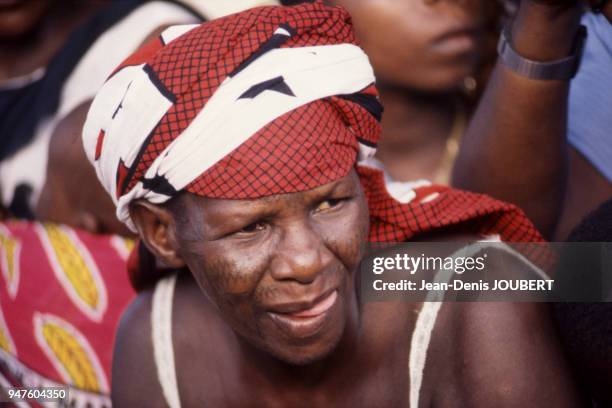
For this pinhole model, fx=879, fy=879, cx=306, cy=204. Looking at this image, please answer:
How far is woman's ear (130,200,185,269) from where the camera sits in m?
1.74

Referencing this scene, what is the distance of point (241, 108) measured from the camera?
158 cm

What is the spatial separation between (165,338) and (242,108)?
703mm

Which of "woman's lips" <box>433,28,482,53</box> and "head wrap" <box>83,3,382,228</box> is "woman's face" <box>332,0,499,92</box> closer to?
"woman's lips" <box>433,28,482,53</box>

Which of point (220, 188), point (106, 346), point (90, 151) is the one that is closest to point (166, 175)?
point (220, 188)

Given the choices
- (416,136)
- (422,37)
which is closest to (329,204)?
(422,37)

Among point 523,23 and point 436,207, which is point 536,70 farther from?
point 436,207

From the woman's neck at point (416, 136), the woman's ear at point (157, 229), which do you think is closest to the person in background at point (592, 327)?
the woman's ear at point (157, 229)

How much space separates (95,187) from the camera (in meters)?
2.49

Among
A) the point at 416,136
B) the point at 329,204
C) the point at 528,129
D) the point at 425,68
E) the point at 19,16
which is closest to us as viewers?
the point at 329,204

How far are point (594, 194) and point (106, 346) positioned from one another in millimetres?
1403

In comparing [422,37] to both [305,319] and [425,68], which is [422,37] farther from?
[305,319]

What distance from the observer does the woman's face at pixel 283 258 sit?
161 centimetres

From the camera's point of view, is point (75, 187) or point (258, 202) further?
point (75, 187)

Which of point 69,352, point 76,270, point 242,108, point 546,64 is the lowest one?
point 69,352
